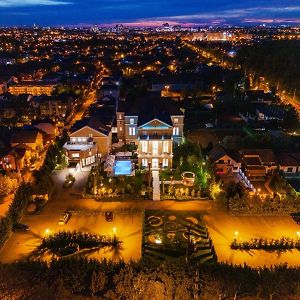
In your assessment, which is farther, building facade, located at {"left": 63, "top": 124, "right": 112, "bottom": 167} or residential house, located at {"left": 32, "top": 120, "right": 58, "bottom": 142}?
residential house, located at {"left": 32, "top": 120, "right": 58, "bottom": 142}

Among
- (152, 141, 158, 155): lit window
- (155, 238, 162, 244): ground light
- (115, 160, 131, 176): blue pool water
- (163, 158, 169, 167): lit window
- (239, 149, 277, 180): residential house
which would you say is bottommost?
(155, 238, 162, 244): ground light

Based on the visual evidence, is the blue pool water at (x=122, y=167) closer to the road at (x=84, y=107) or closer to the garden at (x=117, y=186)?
the garden at (x=117, y=186)

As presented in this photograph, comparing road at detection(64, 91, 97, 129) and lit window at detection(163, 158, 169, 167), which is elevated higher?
lit window at detection(163, 158, 169, 167)

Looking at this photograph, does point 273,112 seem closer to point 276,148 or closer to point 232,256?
point 276,148

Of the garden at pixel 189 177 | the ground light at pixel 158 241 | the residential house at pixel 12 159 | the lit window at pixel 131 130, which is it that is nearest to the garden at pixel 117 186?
the garden at pixel 189 177

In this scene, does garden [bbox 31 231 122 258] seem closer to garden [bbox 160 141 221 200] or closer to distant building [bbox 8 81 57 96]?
garden [bbox 160 141 221 200]

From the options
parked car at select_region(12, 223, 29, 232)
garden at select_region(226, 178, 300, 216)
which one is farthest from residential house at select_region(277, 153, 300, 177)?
parked car at select_region(12, 223, 29, 232)

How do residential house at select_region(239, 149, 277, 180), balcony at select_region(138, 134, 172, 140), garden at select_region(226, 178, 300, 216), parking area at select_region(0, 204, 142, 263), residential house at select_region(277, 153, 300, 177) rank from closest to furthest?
parking area at select_region(0, 204, 142, 263), garden at select_region(226, 178, 300, 216), residential house at select_region(239, 149, 277, 180), residential house at select_region(277, 153, 300, 177), balcony at select_region(138, 134, 172, 140)

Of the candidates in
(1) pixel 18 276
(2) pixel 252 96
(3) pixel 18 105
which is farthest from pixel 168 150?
(2) pixel 252 96

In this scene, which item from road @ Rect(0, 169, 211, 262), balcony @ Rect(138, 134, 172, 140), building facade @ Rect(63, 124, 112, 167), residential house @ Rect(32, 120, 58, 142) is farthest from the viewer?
residential house @ Rect(32, 120, 58, 142)
